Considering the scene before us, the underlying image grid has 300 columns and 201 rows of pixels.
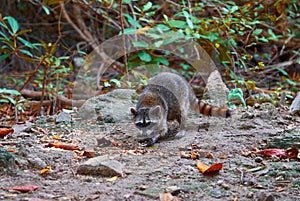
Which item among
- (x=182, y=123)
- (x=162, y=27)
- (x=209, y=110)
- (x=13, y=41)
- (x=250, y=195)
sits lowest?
(x=250, y=195)

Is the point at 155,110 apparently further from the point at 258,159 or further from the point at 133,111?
the point at 258,159

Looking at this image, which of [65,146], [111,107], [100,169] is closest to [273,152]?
[100,169]

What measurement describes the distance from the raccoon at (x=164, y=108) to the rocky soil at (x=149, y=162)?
0.11 meters

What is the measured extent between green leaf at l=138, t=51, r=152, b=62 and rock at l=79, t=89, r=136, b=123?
1527 mm

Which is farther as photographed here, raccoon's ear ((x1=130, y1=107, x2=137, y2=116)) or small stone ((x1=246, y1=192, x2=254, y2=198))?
raccoon's ear ((x1=130, y1=107, x2=137, y2=116))

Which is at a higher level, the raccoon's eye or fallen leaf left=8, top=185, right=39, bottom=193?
the raccoon's eye

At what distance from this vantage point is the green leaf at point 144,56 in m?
6.30

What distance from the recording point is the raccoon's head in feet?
12.8

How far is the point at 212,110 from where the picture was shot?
4.32 meters

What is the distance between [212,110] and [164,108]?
0.49 metres

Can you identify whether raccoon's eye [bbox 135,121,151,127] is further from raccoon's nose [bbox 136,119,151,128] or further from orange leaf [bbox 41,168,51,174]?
orange leaf [bbox 41,168,51,174]

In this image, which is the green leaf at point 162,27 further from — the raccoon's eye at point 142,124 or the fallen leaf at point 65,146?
the fallen leaf at point 65,146

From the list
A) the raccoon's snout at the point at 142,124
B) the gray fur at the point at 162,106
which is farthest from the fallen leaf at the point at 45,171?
the raccoon's snout at the point at 142,124

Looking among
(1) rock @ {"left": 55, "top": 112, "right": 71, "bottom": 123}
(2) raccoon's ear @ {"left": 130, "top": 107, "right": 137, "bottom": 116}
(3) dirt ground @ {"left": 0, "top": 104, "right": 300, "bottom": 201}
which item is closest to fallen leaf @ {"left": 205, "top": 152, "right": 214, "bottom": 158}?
(3) dirt ground @ {"left": 0, "top": 104, "right": 300, "bottom": 201}
